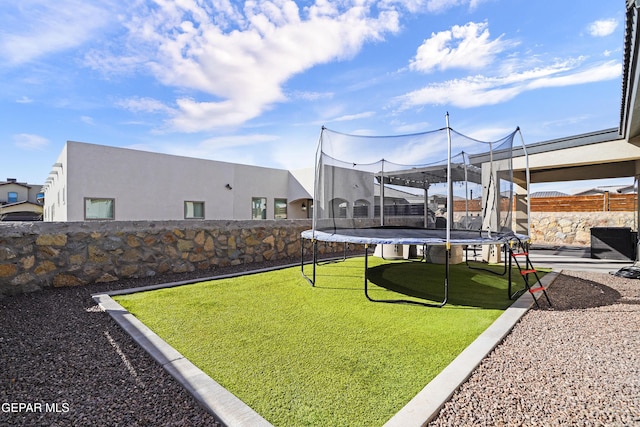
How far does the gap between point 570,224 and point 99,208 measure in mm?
16893

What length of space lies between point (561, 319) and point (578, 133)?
237 inches

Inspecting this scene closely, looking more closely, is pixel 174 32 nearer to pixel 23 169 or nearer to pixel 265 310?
pixel 265 310

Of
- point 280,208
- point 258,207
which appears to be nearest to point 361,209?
point 258,207

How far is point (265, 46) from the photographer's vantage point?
22.3ft

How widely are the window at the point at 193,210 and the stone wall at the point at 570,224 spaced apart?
1360cm

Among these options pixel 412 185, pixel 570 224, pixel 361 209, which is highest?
pixel 412 185

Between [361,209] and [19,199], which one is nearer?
[361,209]

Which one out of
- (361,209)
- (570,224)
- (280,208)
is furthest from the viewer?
(280,208)

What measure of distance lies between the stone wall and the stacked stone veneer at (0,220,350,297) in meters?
11.1

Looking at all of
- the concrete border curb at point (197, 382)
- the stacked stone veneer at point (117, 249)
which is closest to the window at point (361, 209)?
the stacked stone veneer at point (117, 249)

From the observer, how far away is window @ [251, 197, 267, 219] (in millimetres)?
14434

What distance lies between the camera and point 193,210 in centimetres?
1255

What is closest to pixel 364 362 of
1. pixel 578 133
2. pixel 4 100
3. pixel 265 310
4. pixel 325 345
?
pixel 325 345

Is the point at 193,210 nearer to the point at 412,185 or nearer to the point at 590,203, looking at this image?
the point at 412,185
